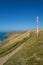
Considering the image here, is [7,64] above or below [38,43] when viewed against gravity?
below

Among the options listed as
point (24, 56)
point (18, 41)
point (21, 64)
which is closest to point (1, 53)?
point (18, 41)

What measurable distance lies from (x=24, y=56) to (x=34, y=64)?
2.71 metres

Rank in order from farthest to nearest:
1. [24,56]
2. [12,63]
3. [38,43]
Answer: [38,43] → [24,56] → [12,63]

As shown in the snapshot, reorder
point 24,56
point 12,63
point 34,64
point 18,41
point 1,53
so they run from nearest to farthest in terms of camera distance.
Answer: point 34,64, point 12,63, point 24,56, point 1,53, point 18,41

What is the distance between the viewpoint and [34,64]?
49.6ft

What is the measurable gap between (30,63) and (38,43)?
18.3 feet

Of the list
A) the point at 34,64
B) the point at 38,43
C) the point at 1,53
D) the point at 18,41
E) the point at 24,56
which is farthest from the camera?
the point at 18,41

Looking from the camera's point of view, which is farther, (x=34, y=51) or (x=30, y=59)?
(x=34, y=51)

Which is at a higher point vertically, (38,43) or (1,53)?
(38,43)

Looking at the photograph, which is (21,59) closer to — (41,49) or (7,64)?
(7,64)

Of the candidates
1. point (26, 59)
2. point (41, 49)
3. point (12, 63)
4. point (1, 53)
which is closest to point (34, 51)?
point (41, 49)

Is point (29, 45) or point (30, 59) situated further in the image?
point (29, 45)

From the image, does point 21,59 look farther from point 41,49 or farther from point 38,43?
point 38,43

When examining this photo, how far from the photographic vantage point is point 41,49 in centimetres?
1830
